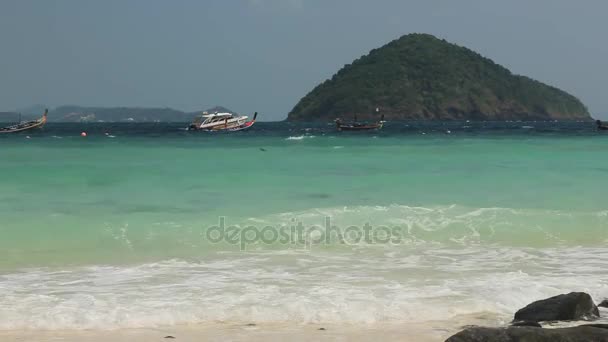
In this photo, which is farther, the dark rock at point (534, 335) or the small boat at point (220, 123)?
the small boat at point (220, 123)

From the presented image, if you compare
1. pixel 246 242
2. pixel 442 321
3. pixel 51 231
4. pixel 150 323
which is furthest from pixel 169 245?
pixel 442 321

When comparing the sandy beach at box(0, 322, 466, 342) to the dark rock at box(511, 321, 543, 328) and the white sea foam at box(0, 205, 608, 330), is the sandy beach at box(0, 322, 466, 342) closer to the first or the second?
the white sea foam at box(0, 205, 608, 330)

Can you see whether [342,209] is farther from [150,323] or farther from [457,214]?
[150,323]

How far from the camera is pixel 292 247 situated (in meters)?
12.5

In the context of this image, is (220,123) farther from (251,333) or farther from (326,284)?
(251,333)

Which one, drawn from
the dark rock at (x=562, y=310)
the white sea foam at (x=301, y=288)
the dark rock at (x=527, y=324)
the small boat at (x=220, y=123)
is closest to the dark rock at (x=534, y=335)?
the dark rock at (x=527, y=324)

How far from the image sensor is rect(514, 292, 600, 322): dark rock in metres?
7.26

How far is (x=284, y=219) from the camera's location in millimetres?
15703

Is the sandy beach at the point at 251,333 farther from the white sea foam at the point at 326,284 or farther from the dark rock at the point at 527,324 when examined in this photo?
the dark rock at the point at 527,324

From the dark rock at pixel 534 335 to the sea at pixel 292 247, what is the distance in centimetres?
151

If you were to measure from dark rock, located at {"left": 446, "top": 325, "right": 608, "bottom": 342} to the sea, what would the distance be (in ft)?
4.94

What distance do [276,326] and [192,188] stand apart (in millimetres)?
14800
